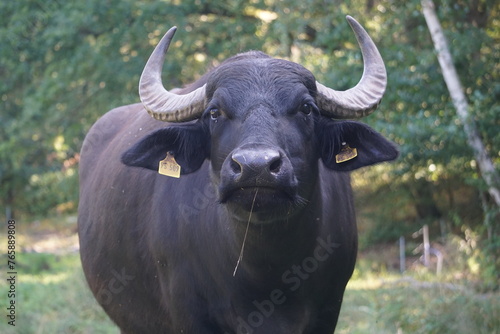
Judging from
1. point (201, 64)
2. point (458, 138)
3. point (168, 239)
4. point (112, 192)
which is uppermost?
point (168, 239)

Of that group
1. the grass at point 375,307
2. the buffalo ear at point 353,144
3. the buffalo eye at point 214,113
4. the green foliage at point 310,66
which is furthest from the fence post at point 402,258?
the buffalo eye at point 214,113

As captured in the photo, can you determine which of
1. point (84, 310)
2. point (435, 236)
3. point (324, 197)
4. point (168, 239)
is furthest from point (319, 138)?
point (435, 236)

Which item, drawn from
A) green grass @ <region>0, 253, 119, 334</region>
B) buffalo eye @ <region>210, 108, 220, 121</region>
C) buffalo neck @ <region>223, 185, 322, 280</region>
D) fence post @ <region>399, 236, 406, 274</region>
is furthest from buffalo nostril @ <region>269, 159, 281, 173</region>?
fence post @ <region>399, 236, 406, 274</region>

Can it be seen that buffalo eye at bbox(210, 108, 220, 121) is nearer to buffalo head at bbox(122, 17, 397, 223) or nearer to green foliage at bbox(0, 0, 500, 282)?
buffalo head at bbox(122, 17, 397, 223)

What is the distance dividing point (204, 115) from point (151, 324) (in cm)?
193

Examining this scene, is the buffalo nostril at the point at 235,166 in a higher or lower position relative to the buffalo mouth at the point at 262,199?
higher

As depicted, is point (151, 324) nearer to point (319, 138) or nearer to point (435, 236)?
point (319, 138)

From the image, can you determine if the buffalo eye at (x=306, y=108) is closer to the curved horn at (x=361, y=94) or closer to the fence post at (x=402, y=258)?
the curved horn at (x=361, y=94)

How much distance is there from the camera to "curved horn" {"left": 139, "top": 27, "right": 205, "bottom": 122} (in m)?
5.02

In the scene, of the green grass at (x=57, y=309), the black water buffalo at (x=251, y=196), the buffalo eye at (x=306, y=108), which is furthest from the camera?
the green grass at (x=57, y=309)

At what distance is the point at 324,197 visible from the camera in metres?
5.28

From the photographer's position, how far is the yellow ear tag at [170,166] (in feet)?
16.6

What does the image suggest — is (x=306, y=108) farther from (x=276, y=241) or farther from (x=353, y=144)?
(x=276, y=241)

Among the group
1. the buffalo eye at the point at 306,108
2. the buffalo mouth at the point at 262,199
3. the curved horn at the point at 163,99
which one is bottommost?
the curved horn at the point at 163,99
